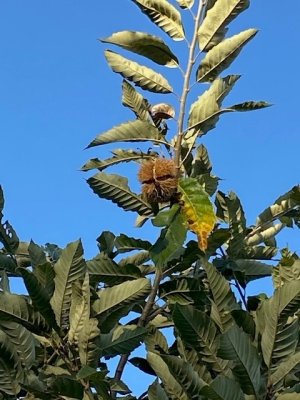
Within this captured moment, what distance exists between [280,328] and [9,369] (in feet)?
3.09

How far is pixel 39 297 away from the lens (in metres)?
2.91

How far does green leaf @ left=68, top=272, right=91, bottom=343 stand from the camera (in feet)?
9.05

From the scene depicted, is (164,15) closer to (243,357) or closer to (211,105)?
(211,105)

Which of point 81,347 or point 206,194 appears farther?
point 206,194

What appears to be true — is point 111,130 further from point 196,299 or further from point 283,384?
point 283,384

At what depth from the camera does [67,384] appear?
2.55m

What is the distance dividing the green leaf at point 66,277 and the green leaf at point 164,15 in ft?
4.02

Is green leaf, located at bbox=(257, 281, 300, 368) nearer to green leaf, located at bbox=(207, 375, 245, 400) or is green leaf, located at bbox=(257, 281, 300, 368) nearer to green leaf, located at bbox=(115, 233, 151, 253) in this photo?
green leaf, located at bbox=(207, 375, 245, 400)

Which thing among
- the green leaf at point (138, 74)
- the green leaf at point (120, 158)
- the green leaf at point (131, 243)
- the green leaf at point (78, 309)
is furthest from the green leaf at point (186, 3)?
the green leaf at point (78, 309)

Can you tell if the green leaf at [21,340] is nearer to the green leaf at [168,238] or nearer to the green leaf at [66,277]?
the green leaf at [66,277]

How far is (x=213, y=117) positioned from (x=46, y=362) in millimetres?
1258

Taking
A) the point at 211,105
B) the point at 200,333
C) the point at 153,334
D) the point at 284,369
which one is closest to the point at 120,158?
the point at 211,105

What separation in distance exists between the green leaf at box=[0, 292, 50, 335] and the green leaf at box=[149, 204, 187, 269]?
1.63ft

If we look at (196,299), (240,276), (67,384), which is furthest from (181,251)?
(67,384)
